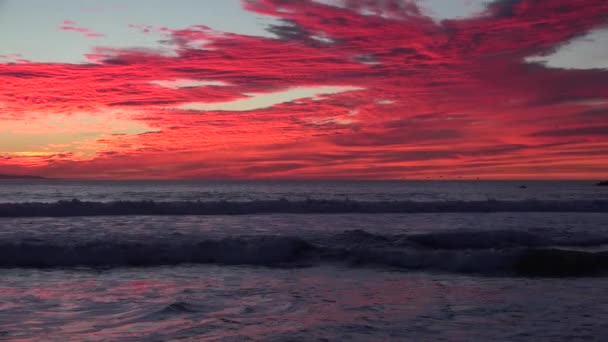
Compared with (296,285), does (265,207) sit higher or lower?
higher

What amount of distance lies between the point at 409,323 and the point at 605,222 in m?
19.8

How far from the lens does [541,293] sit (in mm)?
9250

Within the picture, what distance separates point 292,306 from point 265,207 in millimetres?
22423

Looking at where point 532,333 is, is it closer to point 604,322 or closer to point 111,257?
point 604,322

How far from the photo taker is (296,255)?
44.4ft

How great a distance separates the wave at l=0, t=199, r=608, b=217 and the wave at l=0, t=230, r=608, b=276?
526 inches

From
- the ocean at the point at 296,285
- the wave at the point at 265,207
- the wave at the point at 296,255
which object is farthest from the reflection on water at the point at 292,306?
the wave at the point at 265,207

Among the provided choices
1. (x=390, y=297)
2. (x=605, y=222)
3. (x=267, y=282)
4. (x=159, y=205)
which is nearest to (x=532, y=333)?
(x=390, y=297)

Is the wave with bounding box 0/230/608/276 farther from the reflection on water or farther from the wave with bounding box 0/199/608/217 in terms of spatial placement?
the wave with bounding box 0/199/608/217

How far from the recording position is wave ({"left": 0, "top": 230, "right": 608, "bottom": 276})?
12014 mm

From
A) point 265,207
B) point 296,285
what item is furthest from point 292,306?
point 265,207

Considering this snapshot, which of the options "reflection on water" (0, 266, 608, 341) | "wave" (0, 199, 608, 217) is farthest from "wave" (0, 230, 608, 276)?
"wave" (0, 199, 608, 217)

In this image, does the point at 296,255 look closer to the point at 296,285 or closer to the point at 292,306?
the point at 296,285

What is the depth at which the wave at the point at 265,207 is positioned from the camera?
2727 centimetres
